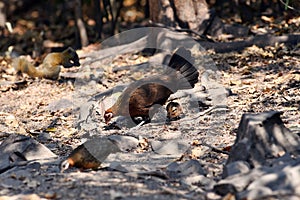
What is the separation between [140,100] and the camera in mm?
6055

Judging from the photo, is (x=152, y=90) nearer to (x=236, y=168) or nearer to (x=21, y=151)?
(x=21, y=151)

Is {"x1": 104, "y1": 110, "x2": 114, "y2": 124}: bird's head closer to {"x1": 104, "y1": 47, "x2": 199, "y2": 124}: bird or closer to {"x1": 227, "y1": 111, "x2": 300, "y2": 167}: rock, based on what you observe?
{"x1": 104, "y1": 47, "x2": 199, "y2": 124}: bird

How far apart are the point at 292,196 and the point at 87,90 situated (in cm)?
467

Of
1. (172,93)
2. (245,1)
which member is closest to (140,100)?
(172,93)

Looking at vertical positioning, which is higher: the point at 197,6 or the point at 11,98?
the point at 197,6

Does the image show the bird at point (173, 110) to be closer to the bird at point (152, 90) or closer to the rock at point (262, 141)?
the bird at point (152, 90)

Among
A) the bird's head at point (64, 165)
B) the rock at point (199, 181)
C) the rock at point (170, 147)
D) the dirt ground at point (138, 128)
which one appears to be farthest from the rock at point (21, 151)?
the rock at point (199, 181)

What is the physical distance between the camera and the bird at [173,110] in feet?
20.2

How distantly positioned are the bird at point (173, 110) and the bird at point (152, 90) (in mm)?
111

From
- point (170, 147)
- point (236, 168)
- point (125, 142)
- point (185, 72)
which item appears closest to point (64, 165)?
point (125, 142)

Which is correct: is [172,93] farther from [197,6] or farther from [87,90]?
[197,6]

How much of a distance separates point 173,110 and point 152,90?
0.27m

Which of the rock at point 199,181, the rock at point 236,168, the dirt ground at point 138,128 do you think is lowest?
the dirt ground at point 138,128

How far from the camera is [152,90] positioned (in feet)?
20.2
